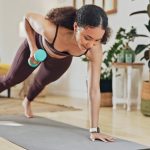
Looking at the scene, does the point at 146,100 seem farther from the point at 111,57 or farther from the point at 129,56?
the point at 111,57

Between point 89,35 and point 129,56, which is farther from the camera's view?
point 129,56

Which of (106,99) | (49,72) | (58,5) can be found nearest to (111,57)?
(106,99)

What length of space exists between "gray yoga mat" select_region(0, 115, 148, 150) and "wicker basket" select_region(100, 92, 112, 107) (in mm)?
1453

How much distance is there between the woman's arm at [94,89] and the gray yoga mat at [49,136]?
68 millimetres

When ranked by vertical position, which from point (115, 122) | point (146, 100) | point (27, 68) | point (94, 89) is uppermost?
point (27, 68)

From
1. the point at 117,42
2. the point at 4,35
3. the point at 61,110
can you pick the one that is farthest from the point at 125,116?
the point at 4,35

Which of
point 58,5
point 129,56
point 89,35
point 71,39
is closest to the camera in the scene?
point 89,35

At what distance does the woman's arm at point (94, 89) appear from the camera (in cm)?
221

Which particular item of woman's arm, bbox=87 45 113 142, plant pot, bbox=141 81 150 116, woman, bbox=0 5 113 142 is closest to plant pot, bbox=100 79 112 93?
plant pot, bbox=141 81 150 116

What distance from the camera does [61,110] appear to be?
3.86 m

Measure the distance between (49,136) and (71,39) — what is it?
628 mm

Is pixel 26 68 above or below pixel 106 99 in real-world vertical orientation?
above

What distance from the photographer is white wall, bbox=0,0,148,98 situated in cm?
462

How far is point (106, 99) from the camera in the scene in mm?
4406
